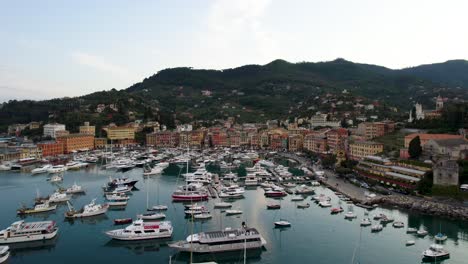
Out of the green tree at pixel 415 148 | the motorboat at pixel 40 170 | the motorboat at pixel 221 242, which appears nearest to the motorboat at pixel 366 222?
the motorboat at pixel 221 242

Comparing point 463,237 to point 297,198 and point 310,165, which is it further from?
point 310,165

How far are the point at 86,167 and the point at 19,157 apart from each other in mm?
9272

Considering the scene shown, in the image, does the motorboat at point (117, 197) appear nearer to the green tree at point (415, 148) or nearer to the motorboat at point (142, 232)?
the motorboat at point (142, 232)

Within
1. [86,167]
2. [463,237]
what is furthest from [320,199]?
[86,167]

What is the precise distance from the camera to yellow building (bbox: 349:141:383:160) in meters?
35.4

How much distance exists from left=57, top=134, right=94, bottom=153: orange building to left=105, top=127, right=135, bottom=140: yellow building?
363cm

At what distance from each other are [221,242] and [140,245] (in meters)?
3.72

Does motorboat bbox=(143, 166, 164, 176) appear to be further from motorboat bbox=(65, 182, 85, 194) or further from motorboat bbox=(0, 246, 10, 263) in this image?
motorboat bbox=(0, 246, 10, 263)

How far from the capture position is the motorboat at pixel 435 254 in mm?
16203

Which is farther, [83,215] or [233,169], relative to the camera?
[233,169]

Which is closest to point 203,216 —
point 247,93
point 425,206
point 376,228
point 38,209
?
point 376,228

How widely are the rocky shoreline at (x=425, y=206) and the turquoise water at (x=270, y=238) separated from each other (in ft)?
1.93

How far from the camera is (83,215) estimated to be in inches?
862

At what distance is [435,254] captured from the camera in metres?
16.2
